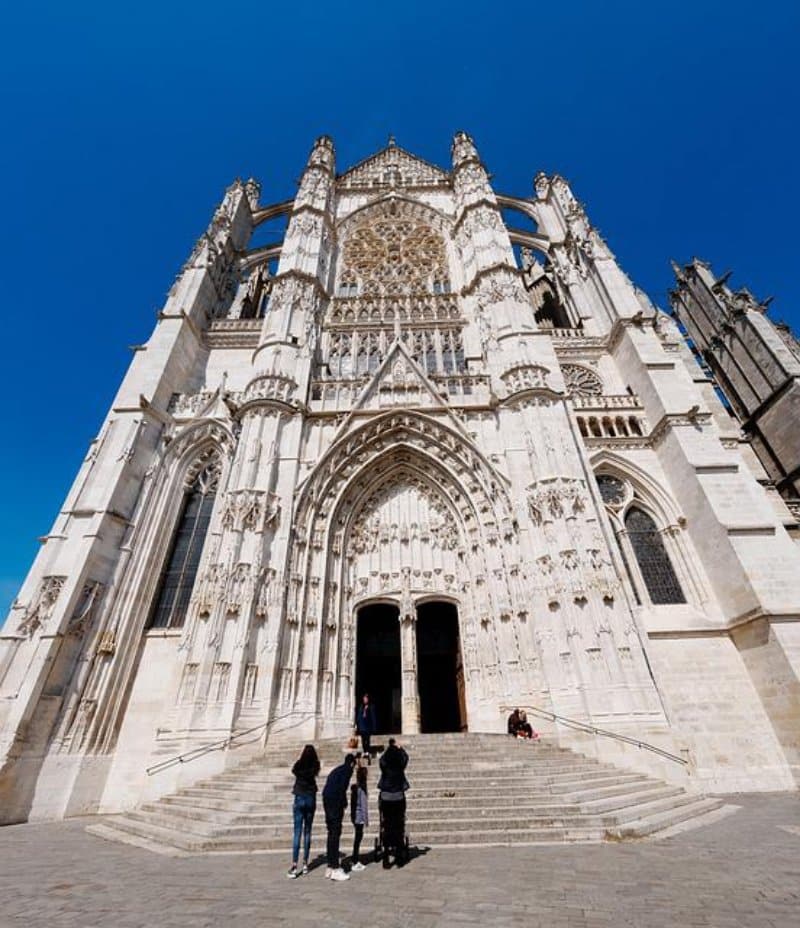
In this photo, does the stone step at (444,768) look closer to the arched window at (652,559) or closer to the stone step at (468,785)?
the stone step at (468,785)

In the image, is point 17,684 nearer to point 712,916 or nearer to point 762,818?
point 712,916

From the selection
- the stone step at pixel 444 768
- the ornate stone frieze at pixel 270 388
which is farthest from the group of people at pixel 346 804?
the ornate stone frieze at pixel 270 388

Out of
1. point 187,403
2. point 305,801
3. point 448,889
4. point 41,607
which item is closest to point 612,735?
point 448,889

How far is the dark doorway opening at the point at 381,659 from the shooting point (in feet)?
38.8

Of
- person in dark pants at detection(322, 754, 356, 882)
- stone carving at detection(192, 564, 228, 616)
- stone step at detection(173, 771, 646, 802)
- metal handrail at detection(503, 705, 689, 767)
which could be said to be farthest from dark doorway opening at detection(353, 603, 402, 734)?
person in dark pants at detection(322, 754, 356, 882)

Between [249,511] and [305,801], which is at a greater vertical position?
[249,511]

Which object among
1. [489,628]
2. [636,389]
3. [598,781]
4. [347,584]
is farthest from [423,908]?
[636,389]

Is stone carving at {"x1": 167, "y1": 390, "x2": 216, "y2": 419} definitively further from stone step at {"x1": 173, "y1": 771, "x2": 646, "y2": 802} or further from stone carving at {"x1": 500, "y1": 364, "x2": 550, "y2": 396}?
stone step at {"x1": 173, "y1": 771, "x2": 646, "y2": 802}

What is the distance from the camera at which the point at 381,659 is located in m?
12.3

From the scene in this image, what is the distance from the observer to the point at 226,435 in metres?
13.8

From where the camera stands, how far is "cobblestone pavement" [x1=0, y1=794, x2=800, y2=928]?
2.96 meters

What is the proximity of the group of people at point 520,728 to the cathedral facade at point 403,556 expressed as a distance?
1.97 ft

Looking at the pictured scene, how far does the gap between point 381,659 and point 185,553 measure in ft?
21.4

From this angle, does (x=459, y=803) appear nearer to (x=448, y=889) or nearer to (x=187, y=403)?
(x=448, y=889)
